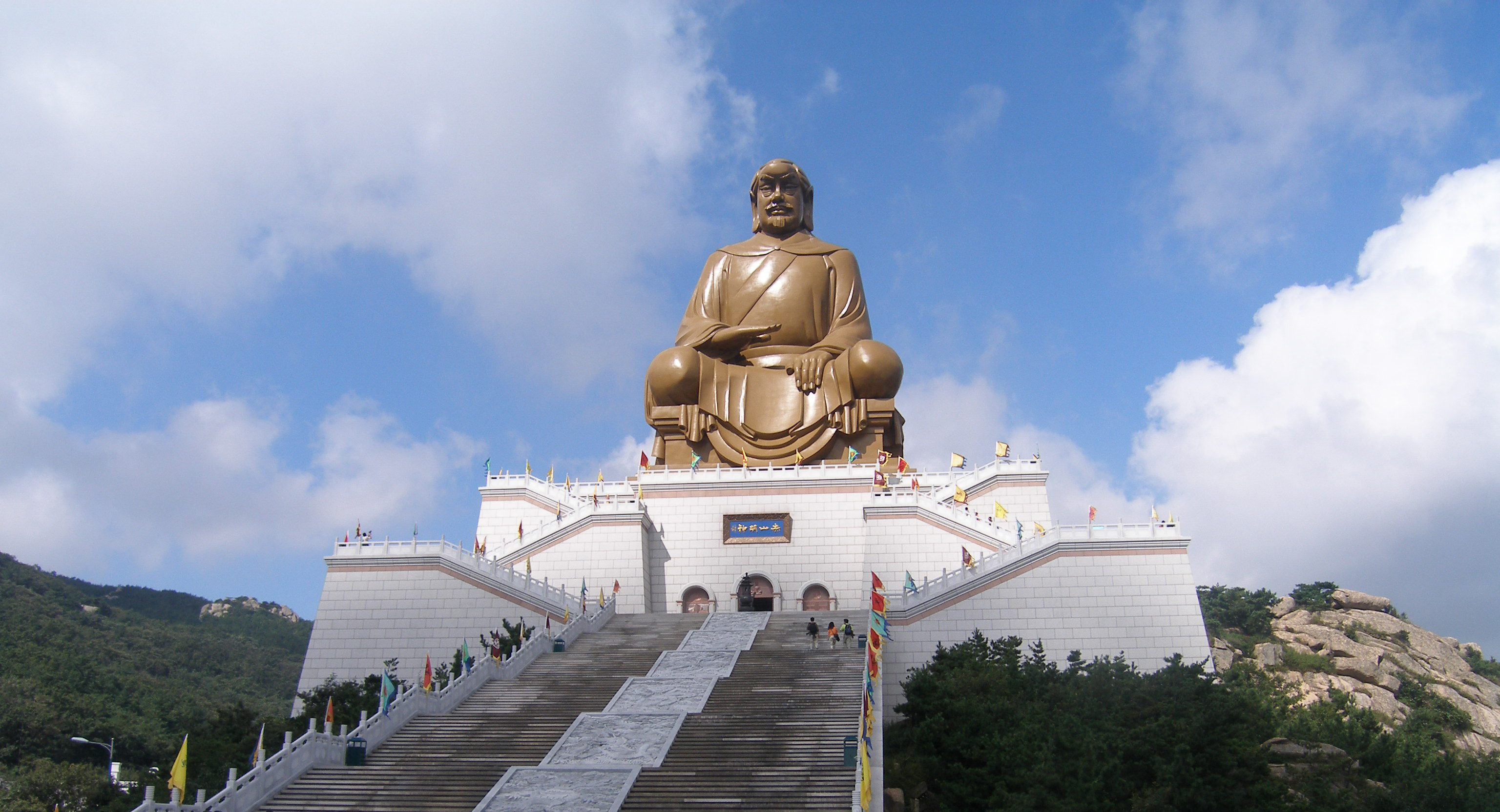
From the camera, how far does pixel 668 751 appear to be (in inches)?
571

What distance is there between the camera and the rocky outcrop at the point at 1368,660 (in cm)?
2647

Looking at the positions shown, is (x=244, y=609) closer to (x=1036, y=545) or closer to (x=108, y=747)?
(x=108, y=747)

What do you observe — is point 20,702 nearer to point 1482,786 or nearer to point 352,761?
point 352,761

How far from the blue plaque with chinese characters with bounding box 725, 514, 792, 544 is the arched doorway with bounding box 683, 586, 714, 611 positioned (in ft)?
4.20

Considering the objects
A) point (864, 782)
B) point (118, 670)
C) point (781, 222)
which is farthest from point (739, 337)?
point (118, 670)

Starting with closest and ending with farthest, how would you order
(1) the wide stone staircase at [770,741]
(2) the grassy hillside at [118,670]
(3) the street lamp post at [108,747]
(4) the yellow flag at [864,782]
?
(4) the yellow flag at [864,782], (1) the wide stone staircase at [770,741], (3) the street lamp post at [108,747], (2) the grassy hillside at [118,670]

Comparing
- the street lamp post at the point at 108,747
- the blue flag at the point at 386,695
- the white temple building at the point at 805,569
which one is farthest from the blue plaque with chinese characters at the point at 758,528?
the street lamp post at the point at 108,747

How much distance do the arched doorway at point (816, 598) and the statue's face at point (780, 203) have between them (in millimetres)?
12576

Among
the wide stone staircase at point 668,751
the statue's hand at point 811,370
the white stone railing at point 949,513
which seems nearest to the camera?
the wide stone staircase at point 668,751

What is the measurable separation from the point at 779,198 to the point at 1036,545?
15.7 meters

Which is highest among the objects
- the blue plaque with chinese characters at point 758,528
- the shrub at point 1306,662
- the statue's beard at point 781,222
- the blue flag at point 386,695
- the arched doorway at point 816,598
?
the statue's beard at point 781,222

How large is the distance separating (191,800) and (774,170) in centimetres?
2387

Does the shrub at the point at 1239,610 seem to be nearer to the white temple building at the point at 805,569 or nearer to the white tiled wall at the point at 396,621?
the white temple building at the point at 805,569

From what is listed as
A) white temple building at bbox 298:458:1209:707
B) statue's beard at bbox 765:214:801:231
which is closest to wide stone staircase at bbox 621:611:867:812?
white temple building at bbox 298:458:1209:707
